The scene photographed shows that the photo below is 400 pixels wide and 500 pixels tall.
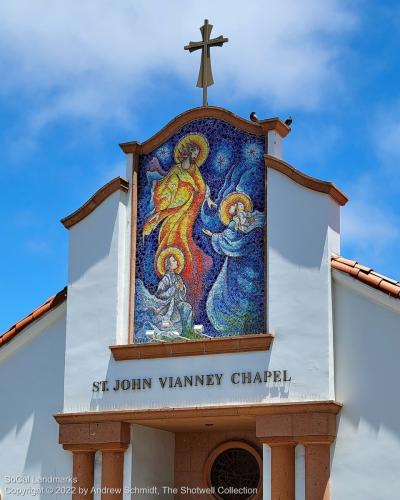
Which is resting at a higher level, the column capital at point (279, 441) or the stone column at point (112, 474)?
the column capital at point (279, 441)

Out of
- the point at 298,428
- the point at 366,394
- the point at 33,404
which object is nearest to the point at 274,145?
the point at 366,394

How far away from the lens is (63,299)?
2031 cm

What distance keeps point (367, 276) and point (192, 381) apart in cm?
365

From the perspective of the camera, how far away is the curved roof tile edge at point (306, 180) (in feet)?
58.7

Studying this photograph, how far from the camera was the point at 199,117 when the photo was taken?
19719mm

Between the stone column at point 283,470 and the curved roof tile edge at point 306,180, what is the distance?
438 centimetres

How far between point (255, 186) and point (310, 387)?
3.95 meters

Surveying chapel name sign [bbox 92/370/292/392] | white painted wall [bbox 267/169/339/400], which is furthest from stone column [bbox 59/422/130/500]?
white painted wall [bbox 267/169/339/400]

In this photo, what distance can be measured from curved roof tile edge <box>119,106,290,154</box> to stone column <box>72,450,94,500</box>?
19.5 feet

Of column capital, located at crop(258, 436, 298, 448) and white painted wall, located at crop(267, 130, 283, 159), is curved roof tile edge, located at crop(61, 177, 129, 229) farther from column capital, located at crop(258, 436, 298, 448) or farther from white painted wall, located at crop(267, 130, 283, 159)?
column capital, located at crop(258, 436, 298, 448)

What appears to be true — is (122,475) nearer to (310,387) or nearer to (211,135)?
(310,387)

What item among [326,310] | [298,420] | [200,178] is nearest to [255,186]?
[200,178]

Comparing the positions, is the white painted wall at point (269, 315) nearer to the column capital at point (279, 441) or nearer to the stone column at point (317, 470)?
the column capital at point (279, 441)

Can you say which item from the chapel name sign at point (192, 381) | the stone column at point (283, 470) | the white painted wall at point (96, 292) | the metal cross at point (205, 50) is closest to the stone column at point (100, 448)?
the white painted wall at point (96, 292)
